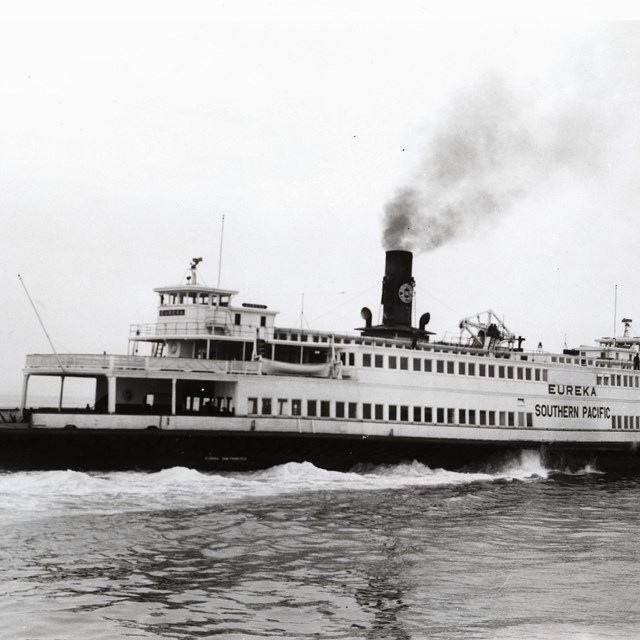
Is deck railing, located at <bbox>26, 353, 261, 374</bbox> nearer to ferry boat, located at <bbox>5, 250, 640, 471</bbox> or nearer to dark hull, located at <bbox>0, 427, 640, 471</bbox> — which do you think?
ferry boat, located at <bbox>5, 250, 640, 471</bbox>

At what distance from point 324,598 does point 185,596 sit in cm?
244

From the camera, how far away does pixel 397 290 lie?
125 ft

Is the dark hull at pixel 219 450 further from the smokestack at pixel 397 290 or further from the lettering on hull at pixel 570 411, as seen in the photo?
the smokestack at pixel 397 290

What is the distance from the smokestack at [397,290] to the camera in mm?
38219

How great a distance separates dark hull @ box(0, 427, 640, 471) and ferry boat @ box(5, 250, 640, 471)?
0.15 feet

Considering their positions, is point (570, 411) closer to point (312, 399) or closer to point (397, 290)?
point (397, 290)

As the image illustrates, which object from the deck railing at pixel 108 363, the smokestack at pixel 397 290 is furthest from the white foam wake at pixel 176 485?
the smokestack at pixel 397 290

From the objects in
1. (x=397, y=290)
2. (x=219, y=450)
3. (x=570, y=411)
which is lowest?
(x=219, y=450)

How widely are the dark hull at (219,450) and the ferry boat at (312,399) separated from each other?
0.05 m

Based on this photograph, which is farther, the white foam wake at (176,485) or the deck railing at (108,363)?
the deck railing at (108,363)

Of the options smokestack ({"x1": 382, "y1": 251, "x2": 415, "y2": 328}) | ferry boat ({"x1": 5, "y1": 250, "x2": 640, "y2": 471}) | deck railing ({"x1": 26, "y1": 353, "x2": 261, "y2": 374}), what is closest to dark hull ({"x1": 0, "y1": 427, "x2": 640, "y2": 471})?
ferry boat ({"x1": 5, "y1": 250, "x2": 640, "y2": 471})

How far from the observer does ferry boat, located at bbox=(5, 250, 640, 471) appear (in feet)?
95.1

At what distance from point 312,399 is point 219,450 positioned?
4908mm

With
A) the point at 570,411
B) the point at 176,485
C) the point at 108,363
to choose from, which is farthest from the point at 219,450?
the point at 570,411
